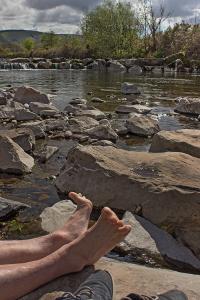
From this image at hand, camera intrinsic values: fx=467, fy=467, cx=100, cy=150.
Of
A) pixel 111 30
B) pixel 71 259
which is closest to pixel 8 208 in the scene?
pixel 71 259

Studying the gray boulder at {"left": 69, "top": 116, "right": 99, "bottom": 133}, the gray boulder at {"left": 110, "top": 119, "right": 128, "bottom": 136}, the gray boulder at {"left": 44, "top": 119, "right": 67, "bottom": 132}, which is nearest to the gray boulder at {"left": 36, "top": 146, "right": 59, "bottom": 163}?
the gray boulder at {"left": 69, "top": 116, "right": 99, "bottom": 133}

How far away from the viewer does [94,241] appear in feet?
11.5

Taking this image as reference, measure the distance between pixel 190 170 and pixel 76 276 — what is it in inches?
117

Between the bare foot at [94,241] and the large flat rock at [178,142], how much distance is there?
4.43 metres

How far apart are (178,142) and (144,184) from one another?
2255 mm

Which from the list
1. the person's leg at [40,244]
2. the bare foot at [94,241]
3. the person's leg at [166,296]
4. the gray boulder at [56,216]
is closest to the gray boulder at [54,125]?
the gray boulder at [56,216]

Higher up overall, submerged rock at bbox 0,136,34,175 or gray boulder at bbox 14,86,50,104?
gray boulder at bbox 14,86,50,104

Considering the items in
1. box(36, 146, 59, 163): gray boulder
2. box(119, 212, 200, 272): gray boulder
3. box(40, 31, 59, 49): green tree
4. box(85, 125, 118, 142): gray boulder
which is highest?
box(40, 31, 59, 49): green tree

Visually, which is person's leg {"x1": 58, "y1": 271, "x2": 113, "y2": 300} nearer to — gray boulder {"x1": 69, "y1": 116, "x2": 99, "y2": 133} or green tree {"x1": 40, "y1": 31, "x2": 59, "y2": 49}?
gray boulder {"x1": 69, "y1": 116, "x2": 99, "y2": 133}

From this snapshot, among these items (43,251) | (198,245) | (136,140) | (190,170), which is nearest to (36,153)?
(136,140)

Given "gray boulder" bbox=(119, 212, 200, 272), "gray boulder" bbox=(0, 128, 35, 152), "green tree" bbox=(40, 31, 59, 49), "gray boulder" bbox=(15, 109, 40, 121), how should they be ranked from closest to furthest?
"gray boulder" bbox=(119, 212, 200, 272) → "gray boulder" bbox=(0, 128, 35, 152) → "gray boulder" bbox=(15, 109, 40, 121) → "green tree" bbox=(40, 31, 59, 49)

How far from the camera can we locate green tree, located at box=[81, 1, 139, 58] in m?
68.6

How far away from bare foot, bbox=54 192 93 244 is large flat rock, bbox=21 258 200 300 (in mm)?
297

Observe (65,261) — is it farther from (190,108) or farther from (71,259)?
(190,108)
